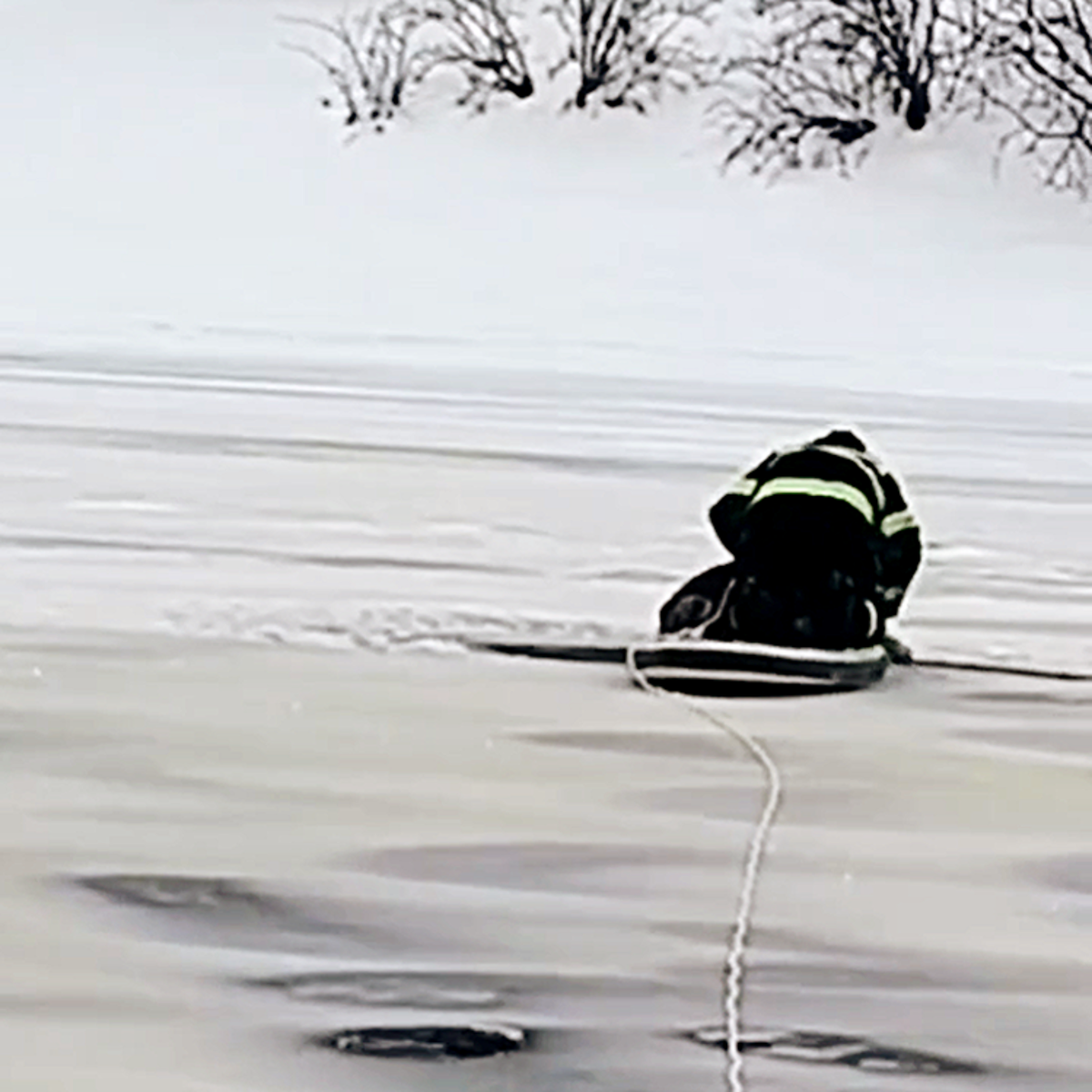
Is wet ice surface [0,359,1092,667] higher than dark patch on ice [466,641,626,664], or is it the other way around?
dark patch on ice [466,641,626,664]

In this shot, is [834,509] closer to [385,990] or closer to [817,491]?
[817,491]

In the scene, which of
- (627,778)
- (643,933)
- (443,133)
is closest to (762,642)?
(627,778)

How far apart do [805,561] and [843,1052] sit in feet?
7.77

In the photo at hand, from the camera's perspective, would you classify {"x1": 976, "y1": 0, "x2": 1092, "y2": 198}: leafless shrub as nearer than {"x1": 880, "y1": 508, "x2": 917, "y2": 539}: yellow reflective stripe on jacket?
No

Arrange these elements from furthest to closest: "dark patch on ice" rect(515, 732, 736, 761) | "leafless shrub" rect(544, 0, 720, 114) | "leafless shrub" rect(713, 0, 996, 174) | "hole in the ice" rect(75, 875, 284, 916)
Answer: "leafless shrub" rect(544, 0, 720, 114) → "leafless shrub" rect(713, 0, 996, 174) → "dark patch on ice" rect(515, 732, 736, 761) → "hole in the ice" rect(75, 875, 284, 916)

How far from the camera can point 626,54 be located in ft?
57.0

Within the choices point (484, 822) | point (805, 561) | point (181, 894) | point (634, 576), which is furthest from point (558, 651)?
point (181, 894)

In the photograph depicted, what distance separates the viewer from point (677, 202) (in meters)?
16.0

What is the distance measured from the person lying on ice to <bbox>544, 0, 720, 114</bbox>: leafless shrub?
12.3 m

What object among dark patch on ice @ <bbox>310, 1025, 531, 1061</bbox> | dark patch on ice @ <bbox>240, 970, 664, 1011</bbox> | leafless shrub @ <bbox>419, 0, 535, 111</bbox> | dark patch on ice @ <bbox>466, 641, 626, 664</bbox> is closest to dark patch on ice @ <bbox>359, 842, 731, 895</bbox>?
dark patch on ice @ <bbox>240, 970, 664, 1011</bbox>

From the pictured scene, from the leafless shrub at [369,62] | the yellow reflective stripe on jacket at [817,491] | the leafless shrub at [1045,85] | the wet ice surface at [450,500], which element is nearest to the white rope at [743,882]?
the yellow reflective stripe on jacket at [817,491]

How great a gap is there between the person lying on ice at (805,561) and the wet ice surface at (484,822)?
0.18 m

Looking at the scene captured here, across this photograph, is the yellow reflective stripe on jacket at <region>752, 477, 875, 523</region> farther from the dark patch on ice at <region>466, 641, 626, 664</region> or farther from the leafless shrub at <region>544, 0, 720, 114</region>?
the leafless shrub at <region>544, 0, 720, 114</region>

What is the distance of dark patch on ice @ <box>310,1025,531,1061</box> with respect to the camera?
251 centimetres
